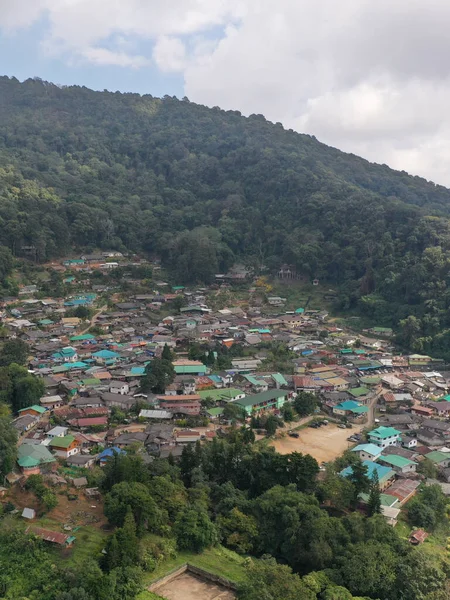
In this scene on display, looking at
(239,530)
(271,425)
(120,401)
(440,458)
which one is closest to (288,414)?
(271,425)

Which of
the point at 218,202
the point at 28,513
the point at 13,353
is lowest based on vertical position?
the point at 28,513

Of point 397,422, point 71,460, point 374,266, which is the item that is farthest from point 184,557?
point 374,266

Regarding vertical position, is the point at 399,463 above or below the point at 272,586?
above

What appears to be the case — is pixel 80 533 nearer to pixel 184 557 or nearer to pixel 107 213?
pixel 184 557

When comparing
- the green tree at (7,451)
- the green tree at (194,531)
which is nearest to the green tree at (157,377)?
the green tree at (7,451)

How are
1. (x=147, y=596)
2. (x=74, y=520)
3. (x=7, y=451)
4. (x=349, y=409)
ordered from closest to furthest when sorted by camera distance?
(x=147, y=596) → (x=74, y=520) → (x=7, y=451) → (x=349, y=409)

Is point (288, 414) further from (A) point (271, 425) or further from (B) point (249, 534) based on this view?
(B) point (249, 534)

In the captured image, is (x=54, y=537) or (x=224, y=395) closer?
(x=54, y=537)
